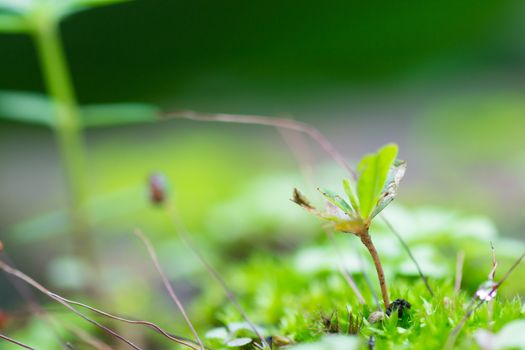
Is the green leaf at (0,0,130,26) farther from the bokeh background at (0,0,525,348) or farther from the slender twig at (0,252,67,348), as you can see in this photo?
the bokeh background at (0,0,525,348)

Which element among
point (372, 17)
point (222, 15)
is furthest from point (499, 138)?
point (222, 15)

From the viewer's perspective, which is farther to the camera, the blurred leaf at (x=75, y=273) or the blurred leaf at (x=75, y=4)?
the blurred leaf at (x=75, y=273)

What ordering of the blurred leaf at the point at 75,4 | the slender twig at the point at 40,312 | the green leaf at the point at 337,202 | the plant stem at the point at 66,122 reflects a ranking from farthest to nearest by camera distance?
the plant stem at the point at 66,122 < the blurred leaf at the point at 75,4 < the slender twig at the point at 40,312 < the green leaf at the point at 337,202

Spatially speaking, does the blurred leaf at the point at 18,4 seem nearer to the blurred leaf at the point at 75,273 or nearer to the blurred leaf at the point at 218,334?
the blurred leaf at the point at 75,273

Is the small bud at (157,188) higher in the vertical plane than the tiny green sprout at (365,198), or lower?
higher

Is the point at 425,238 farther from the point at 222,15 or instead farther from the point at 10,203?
the point at 222,15

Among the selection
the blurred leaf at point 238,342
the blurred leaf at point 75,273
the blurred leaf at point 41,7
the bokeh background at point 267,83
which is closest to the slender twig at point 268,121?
the blurred leaf at point 238,342

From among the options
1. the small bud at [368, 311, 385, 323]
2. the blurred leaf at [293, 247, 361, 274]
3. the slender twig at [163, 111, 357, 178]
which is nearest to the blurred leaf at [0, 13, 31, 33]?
the slender twig at [163, 111, 357, 178]

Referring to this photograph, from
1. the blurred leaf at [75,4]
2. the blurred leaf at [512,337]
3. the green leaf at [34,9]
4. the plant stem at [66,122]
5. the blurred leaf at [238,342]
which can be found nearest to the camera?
the blurred leaf at [512,337]
